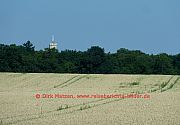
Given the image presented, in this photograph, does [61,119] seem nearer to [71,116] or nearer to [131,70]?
[71,116]

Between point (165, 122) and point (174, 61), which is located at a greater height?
point (174, 61)

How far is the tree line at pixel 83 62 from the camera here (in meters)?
95.9

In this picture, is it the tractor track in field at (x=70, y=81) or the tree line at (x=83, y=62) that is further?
the tree line at (x=83, y=62)

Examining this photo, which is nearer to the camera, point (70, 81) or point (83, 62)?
point (70, 81)

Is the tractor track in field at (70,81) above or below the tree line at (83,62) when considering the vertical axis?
below

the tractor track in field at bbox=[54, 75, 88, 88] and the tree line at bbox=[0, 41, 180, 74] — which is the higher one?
the tree line at bbox=[0, 41, 180, 74]

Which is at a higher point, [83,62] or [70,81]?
[83,62]

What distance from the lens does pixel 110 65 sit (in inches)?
4016

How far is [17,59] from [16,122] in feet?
256

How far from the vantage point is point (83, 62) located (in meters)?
105

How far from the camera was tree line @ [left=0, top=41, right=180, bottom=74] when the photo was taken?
95938 mm

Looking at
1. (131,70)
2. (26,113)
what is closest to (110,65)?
(131,70)

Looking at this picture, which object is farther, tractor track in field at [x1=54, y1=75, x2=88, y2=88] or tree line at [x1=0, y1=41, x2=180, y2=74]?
tree line at [x1=0, y1=41, x2=180, y2=74]

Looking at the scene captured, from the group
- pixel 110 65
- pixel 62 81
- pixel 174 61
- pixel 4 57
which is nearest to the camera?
pixel 62 81
